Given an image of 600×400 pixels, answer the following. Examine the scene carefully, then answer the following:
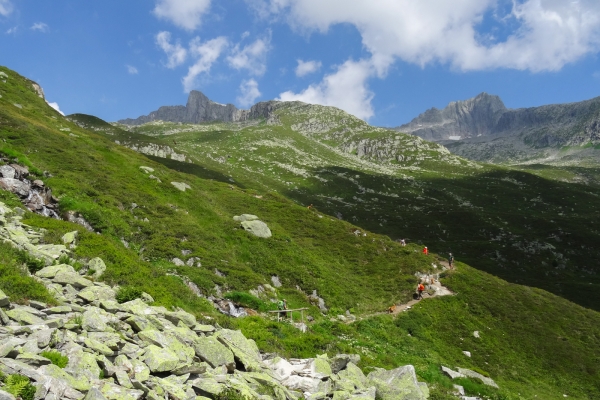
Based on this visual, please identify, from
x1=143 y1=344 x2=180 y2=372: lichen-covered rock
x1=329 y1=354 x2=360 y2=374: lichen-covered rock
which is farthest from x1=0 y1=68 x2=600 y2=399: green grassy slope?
x1=143 y1=344 x2=180 y2=372: lichen-covered rock

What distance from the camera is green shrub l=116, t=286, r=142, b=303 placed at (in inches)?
578

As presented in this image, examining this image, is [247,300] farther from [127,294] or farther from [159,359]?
[159,359]

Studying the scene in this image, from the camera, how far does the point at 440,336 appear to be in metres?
31.9

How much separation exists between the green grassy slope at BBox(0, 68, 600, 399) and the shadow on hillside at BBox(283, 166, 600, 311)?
2971 centimetres

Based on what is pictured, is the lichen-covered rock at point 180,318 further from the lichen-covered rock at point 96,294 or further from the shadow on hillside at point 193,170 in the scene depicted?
the shadow on hillside at point 193,170

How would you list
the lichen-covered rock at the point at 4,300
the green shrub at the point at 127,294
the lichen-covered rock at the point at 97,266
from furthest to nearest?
the lichen-covered rock at the point at 97,266 < the green shrub at the point at 127,294 < the lichen-covered rock at the point at 4,300

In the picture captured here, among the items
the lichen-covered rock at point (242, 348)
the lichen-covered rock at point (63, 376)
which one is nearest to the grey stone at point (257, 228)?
the lichen-covered rock at point (242, 348)

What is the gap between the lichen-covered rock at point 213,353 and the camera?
37.4 ft

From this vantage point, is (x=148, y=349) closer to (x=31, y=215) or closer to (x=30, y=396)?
(x=30, y=396)

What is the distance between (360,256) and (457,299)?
12.2m

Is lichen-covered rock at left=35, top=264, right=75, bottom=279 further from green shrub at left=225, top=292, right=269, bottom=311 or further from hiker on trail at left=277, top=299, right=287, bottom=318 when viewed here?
hiker on trail at left=277, top=299, right=287, bottom=318

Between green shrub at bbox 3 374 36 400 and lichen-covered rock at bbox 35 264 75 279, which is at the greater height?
lichen-covered rock at bbox 35 264 75 279

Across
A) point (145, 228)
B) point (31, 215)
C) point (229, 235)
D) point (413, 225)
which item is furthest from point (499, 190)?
point (31, 215)

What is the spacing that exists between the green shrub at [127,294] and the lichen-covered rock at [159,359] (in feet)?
17.8
